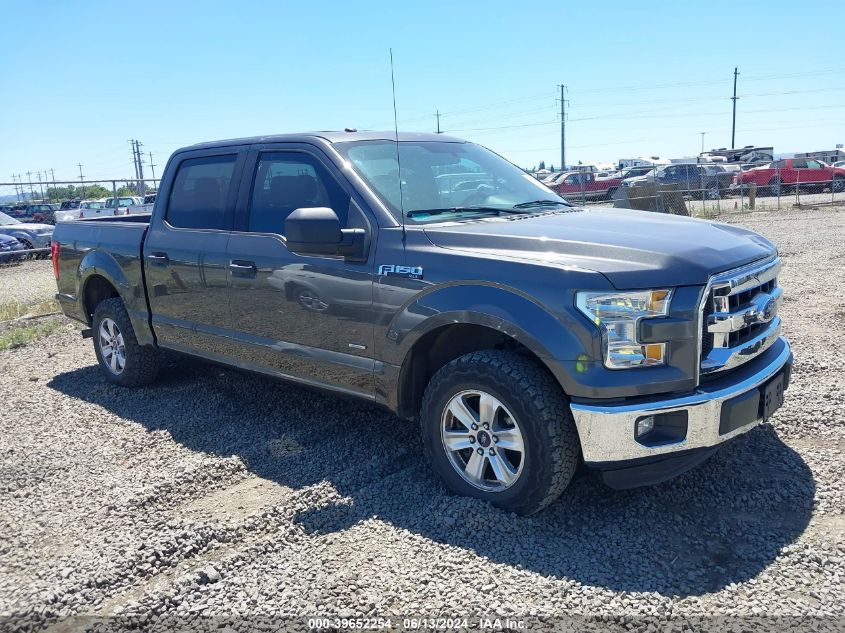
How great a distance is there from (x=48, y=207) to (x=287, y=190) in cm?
1932

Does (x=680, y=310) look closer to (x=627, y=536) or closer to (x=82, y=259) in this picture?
(x=627, y=536)

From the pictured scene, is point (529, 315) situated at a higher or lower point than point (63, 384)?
higher

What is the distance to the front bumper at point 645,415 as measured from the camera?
318 cm

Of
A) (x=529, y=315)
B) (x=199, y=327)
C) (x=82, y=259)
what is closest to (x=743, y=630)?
(x=529, y=315)

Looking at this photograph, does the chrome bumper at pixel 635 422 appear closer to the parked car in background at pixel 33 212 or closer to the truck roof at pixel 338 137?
the truck roof at pixel 338 137

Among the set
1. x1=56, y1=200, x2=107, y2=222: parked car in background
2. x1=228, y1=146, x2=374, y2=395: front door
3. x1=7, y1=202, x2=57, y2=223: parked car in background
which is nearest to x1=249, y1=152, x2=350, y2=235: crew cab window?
x1=228, y1=146, x2=374, y2=395: front door

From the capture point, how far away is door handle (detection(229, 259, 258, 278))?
4.62 m

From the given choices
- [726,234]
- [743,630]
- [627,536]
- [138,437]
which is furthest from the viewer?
[138,437]

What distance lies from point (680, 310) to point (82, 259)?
17.1 feet

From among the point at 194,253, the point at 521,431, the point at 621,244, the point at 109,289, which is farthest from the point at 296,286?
the point at 109,289

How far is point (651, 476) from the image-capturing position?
3330 millimetres

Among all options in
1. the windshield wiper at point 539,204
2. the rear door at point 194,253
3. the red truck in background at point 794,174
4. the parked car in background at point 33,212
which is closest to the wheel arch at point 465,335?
the windshield wiper at point 539,204

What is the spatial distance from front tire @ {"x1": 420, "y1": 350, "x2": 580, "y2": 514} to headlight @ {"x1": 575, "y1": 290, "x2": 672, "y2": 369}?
37 centimetres

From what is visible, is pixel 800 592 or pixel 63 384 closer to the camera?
pixel 800 592
